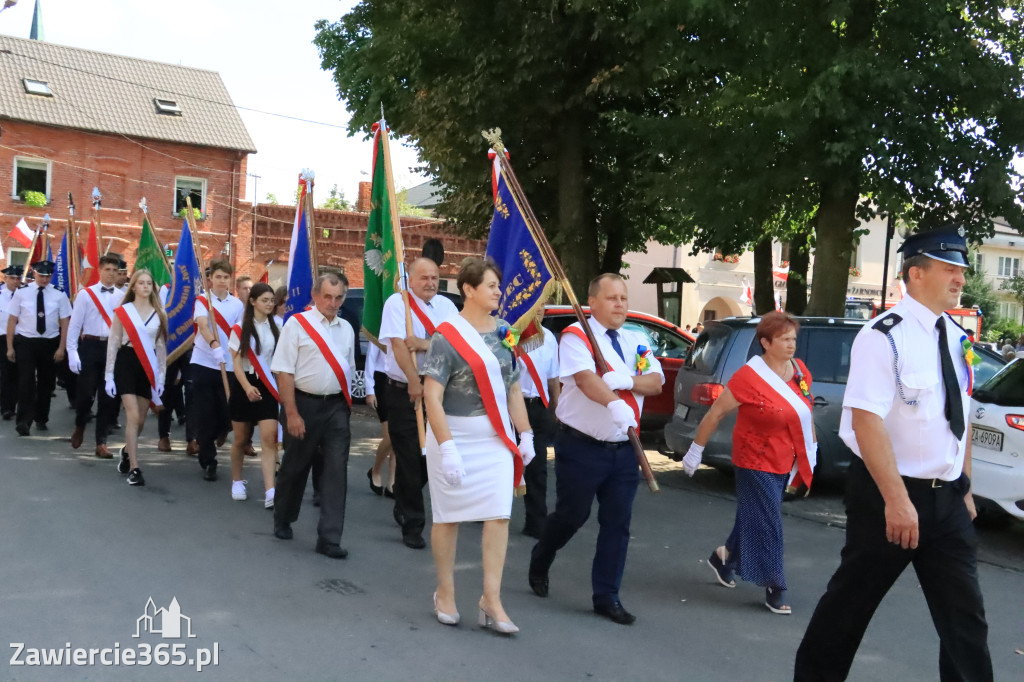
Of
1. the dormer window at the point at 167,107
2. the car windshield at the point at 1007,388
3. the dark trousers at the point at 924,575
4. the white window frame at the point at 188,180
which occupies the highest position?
the dormer window at the point at 167,107

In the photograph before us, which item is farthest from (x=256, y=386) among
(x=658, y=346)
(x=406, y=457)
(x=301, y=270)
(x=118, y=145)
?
(x=118, y=145)

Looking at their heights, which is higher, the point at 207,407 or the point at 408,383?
the point at 408,383

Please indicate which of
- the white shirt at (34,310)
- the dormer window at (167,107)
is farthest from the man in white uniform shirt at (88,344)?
the dormer window at (167,107)

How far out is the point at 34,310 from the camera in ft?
41.8

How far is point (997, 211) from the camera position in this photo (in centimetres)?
1315

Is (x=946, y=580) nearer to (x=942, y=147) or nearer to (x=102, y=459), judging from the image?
(x=102, y=459)

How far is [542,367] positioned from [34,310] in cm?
770

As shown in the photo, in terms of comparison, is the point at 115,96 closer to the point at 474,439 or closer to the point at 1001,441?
the point at 1001,441

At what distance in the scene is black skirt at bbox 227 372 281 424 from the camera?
28.2 ft

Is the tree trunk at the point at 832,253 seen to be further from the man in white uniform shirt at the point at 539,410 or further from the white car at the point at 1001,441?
the man in white uniform shirt at the point at 539,410

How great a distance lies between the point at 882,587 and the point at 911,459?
0.52 metres

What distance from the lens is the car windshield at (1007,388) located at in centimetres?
787

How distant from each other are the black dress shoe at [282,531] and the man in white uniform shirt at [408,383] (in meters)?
0.81

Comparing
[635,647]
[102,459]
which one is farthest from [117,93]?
[635,647]
